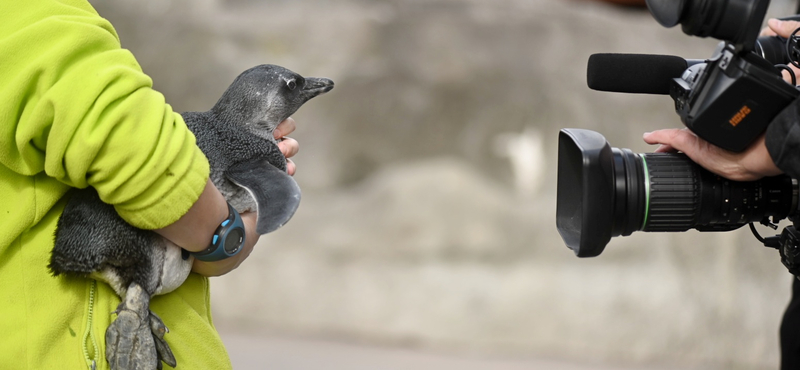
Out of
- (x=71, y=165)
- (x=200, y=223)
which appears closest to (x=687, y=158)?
(x=200, y=223)

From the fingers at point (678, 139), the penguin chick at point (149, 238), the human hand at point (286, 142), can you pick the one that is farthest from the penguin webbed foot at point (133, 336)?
the fingers at point (678, 139)

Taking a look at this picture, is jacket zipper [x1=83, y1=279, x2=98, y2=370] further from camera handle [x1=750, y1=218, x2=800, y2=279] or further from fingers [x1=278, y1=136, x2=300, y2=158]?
camera handle [x1=750, y1=218, x2=800, y2=279]

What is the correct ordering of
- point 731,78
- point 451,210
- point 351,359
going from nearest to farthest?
point 731,78 < point 351,359 < point 451,210

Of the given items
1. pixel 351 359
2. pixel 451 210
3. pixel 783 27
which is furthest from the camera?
pixel 451 210

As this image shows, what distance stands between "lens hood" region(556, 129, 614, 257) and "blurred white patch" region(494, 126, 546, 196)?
8.00 ft

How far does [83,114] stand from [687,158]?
70 centimetres

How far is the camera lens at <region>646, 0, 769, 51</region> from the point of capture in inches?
27.9

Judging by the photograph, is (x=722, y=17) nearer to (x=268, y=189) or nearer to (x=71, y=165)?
(x=268, y=189)

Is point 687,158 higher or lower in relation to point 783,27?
lower

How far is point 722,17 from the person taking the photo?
2.36 feet

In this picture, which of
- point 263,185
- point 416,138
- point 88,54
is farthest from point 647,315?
point 88,54

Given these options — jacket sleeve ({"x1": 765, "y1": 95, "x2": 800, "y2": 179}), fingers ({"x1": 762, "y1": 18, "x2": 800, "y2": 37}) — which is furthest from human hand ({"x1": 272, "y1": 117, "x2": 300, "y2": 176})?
fingers ({"x1": 762, "y1": 18, "x2": 800, "y2": 37})

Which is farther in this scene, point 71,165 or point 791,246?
point 791,246

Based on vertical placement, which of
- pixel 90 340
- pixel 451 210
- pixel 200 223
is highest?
pixel 200 223
